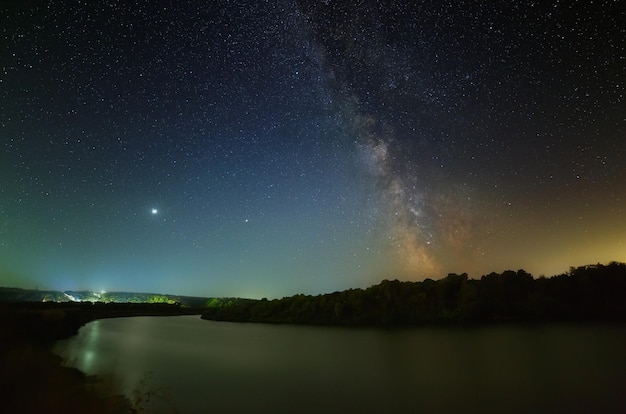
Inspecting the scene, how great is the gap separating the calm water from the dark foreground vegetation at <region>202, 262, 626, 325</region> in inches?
493

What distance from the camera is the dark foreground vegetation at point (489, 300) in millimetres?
42250

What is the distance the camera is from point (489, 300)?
4516cm

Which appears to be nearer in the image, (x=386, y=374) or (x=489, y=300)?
(x=386, y=374)

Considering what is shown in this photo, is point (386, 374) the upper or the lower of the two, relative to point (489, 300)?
lower

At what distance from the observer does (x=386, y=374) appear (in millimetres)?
18359

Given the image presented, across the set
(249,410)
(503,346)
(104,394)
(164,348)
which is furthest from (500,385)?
(164,348)

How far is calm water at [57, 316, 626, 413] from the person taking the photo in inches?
498

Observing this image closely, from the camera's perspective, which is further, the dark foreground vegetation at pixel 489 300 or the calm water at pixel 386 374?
the dark foreground vegetation at pixel 489 300

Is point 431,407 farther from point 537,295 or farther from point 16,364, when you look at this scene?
point 537,295

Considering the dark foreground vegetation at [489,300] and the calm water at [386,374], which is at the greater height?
the dark foreground vegetation at [489,300]

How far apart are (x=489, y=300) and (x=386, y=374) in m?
32.3

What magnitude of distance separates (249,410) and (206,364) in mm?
11146

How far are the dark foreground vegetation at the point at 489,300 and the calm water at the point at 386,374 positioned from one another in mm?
12510

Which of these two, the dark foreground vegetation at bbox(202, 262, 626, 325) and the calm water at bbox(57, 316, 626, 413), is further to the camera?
the dark foreground vegetation at bbox(202, 262, 626, 325)
